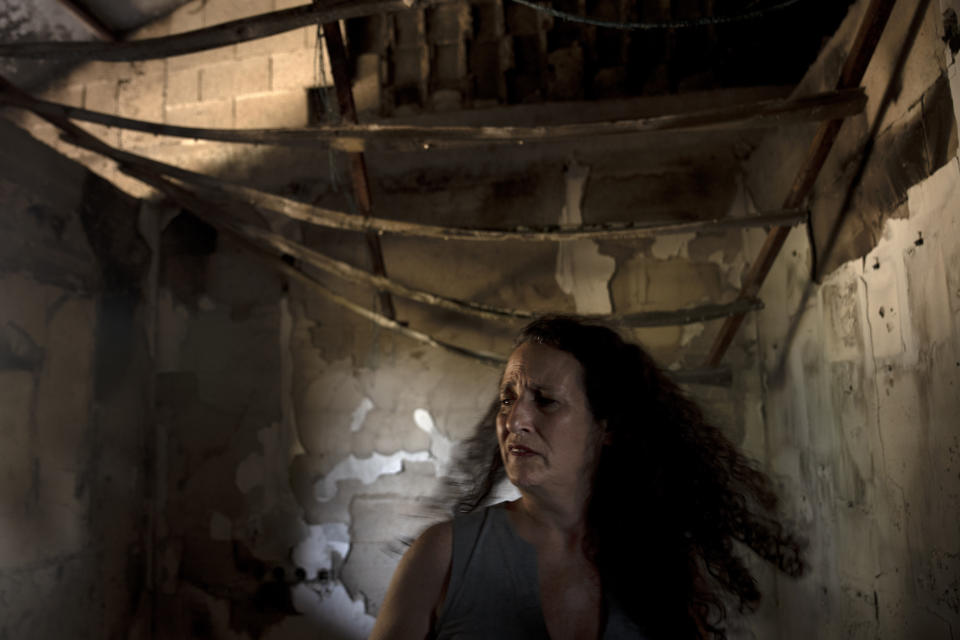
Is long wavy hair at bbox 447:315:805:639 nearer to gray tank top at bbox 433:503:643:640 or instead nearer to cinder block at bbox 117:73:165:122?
A: gray tank top at bbox 433:503:643:640

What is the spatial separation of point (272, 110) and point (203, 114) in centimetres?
43

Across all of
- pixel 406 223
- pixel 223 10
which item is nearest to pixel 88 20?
pixel 223 10

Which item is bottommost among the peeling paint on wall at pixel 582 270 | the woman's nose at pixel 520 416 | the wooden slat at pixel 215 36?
the woman's nose at pixel 520 416

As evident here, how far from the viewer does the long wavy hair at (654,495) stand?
4.74 feet

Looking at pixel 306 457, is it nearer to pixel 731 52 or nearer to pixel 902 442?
pixel 902 442

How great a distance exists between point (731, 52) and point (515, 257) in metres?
1.51

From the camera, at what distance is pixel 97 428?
299cm

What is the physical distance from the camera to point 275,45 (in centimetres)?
363

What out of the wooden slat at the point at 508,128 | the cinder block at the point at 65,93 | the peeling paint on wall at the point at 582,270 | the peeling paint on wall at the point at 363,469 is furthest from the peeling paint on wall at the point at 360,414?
the cinder block at the point at 65,93

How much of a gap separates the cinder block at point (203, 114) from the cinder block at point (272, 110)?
67 millimetres

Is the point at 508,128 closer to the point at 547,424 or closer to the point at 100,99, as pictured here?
the point at 547,424

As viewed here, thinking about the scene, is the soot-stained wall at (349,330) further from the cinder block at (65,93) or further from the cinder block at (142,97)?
the cinder block at (65,93)

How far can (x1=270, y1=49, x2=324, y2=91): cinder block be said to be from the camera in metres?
3.57

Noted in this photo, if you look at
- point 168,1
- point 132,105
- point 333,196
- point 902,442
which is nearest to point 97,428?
point 333,196
